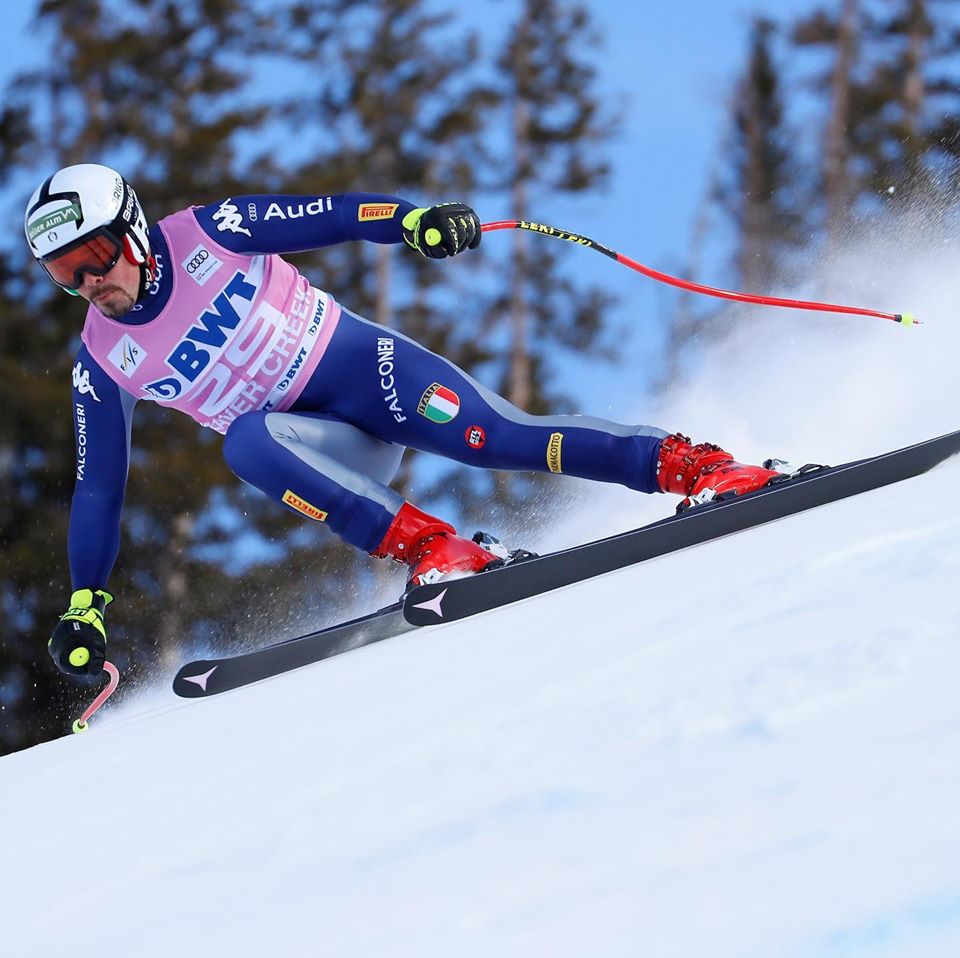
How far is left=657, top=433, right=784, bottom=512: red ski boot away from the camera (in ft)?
10.3

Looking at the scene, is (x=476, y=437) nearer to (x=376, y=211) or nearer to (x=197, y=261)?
(x=376, y=211)

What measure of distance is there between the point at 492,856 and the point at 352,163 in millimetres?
14756

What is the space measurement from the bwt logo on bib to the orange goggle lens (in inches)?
11.3

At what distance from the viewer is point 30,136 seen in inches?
551

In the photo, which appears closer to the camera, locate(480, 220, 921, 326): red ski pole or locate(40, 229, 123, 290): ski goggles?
locate(40, 229, 123, 290): ski goggles

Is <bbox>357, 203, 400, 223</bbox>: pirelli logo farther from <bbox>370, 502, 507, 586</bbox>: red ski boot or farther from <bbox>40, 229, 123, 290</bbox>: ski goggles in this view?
<bbox>370, 502, 507, 586</bbox>: red ski boot

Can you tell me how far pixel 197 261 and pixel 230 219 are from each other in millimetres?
150

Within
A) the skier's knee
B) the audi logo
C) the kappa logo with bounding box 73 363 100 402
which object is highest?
the audi logo

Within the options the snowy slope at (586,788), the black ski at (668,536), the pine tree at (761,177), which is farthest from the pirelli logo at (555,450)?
the pine tree at (761,177)

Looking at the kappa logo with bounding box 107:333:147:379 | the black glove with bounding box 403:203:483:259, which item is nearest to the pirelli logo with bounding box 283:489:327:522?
the kappa logo with bounding box 107:333:147:379

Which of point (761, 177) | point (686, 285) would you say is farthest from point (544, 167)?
point (686, 285)

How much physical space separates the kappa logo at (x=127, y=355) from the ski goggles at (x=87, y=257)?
22 cm

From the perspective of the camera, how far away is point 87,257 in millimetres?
3324

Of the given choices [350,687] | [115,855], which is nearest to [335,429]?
[350,687]
